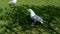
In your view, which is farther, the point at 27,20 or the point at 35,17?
the point at 27,20

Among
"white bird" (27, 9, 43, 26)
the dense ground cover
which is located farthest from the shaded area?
"white bird" (27, 9, 43, 26)

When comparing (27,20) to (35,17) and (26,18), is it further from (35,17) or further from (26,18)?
(35,17)

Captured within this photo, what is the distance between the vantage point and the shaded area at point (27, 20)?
26.1 ft

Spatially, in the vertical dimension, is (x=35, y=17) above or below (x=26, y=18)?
below

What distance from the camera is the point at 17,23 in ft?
27.0

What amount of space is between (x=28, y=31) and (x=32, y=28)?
268 mm

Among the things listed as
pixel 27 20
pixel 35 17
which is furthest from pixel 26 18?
pixel 35 17

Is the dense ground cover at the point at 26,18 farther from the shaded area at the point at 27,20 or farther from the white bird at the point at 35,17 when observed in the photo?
the white bird at the point at 35,17

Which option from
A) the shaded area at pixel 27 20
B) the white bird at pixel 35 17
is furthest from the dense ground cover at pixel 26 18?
the white bird at pixel 35 17

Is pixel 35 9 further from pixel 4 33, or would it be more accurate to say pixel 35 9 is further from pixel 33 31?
pixel 4 33

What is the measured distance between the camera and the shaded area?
795cm

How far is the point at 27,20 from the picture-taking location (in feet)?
27.7

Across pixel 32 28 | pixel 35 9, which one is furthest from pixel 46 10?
pixel 32 28

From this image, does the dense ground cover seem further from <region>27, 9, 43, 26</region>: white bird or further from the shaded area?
<region>27, 9, 43, 26</region>: white bird
